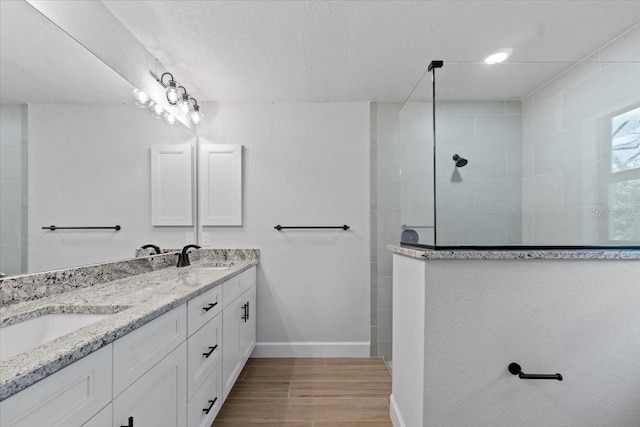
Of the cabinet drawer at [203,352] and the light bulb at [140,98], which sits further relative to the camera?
the light bulb at [140,98]

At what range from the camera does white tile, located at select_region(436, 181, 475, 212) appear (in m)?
1.37

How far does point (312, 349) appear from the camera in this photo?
2717 millimetres

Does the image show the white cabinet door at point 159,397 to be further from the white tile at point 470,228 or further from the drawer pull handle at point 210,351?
the white tile at point 470,228

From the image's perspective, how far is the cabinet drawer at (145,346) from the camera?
0.88m

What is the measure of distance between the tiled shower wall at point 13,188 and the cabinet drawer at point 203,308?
0.67 metres

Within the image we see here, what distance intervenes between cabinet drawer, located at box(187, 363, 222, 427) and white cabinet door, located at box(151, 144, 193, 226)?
3.89 ft

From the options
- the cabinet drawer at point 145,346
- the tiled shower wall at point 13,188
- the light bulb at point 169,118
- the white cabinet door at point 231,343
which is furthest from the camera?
the light bulb at point 169,118

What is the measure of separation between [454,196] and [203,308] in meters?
1.36

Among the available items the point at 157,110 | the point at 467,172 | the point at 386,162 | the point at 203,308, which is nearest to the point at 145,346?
the point at 203,308

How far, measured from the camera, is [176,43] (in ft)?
6.24

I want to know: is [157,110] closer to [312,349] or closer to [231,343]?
[231,343]

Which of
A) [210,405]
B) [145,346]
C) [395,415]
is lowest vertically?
[395,415]

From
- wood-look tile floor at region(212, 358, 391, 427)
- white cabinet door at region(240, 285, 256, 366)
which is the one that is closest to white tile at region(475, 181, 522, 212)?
wood-look tile floor at region(212, 358, 391, 427)

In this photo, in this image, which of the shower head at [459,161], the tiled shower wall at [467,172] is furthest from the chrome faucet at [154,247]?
the shower head at [459,161]
